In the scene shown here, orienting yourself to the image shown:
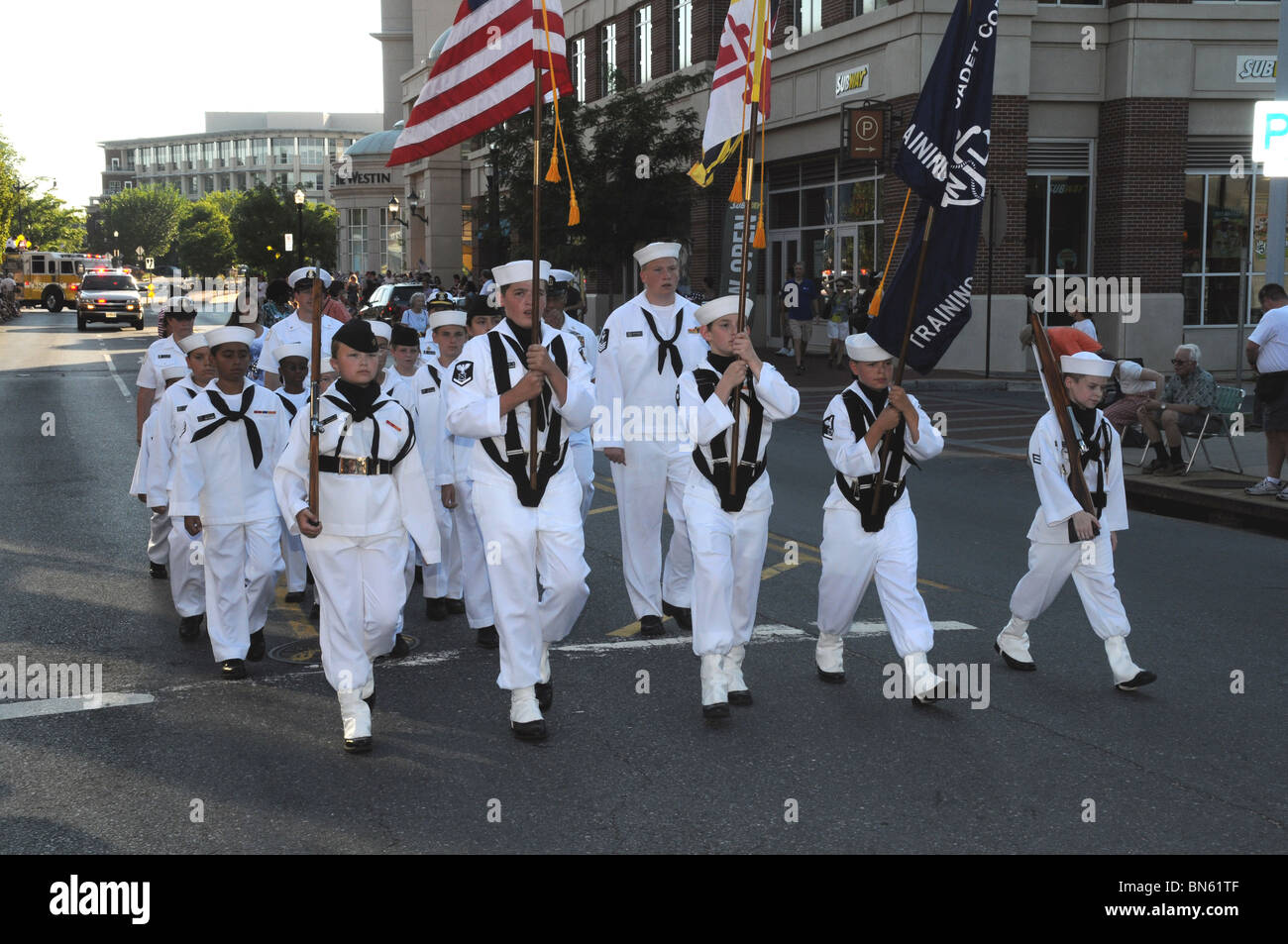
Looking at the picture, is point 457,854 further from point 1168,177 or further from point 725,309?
point 1168,177

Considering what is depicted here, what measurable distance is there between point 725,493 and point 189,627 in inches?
131

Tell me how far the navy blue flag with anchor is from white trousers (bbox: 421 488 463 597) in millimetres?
2909

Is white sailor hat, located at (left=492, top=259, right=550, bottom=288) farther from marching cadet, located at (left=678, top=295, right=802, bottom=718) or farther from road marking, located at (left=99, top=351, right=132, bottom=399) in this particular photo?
road marking, located at (left=99, top=351, right=132, bottom=399)

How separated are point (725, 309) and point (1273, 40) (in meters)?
24.3

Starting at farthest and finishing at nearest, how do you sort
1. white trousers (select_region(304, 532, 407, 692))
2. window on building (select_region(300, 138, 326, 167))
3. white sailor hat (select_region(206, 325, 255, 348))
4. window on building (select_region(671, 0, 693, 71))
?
window on building (select_region(300, 138, 326, 167))
window on building (select_region(671, 0, 693, 71))
white sailor hat (select_region(206, 325, 255, 348))
white trousers (select_region(304, 532, 407, 692))

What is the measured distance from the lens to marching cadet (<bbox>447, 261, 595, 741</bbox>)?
5883 millimetres

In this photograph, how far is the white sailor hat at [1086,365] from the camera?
652 centimetres

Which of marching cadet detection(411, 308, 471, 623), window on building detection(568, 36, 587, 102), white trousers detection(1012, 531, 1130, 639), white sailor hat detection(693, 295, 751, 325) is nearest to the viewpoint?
white sailor hat detection(693, 295, 751, 325)

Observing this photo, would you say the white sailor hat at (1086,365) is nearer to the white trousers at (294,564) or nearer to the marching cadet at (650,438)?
the marching cadet at (650,438)

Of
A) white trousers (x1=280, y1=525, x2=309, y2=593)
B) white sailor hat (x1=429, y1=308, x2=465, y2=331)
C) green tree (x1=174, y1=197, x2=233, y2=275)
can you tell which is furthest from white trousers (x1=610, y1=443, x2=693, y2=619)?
green tree (x1=174, y1=197, x2=233, y2=275)

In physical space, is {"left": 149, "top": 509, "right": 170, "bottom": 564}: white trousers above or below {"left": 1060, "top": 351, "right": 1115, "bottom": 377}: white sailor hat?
below

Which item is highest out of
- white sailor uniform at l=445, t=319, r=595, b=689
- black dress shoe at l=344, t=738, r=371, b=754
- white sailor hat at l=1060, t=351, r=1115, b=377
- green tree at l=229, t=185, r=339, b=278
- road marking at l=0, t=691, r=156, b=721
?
green tree at l=229, t=185, r=339, b=278

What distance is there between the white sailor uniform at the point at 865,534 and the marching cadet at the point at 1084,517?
66 centimetres

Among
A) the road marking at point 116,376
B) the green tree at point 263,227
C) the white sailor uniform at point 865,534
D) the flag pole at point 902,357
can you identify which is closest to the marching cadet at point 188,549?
the white sailor uniform at point 865,534
